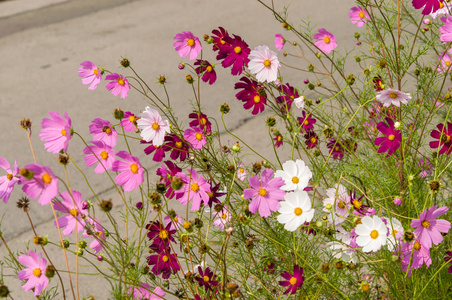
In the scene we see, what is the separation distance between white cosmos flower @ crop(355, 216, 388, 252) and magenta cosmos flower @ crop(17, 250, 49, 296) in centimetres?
62

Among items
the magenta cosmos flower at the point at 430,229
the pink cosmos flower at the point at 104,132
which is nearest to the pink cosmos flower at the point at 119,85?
the pink cosmos flower at the point at 104,132

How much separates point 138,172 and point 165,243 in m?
0.19

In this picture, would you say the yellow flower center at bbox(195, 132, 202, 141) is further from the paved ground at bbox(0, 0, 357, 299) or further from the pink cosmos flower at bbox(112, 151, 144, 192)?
the paved ground at bbox(0, 0, 357, 299)

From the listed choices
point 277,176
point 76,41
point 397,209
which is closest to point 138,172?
point 277,176

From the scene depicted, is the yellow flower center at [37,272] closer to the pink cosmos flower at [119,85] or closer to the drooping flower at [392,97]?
the pink cosmos flower at [119,85]

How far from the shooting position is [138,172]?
1204 mm

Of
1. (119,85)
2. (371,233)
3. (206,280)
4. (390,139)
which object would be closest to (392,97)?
(390,139)

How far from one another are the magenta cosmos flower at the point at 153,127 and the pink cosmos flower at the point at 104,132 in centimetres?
11

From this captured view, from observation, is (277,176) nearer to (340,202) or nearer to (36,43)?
(340,202)

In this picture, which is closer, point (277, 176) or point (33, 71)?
point (277, 176)

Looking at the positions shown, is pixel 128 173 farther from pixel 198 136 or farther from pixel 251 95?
pixel 251 95

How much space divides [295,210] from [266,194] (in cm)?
8

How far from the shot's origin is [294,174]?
124 centimetres

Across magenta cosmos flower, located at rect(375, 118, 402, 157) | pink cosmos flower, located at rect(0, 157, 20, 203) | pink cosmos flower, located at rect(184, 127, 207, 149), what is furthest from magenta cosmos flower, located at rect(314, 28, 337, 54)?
pink cosmos flower, located at rect(0, 157, 20, 203)
